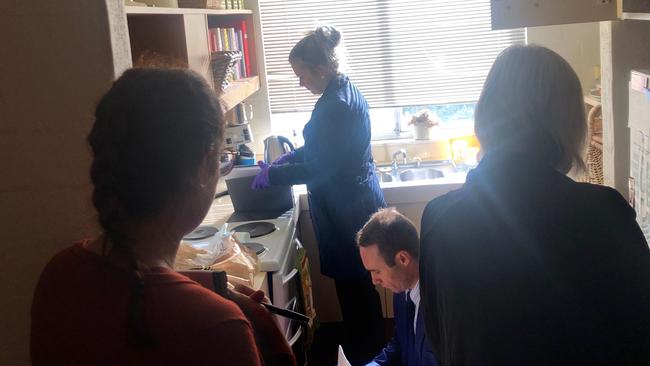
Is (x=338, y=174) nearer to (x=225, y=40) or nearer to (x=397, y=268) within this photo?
(x=397, y=268)

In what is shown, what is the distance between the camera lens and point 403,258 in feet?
6.45

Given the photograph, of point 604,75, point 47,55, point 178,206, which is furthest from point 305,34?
point 178,206

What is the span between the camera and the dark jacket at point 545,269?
3.53 feet

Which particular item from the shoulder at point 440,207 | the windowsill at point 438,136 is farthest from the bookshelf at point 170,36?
the windowsill at point 438,136

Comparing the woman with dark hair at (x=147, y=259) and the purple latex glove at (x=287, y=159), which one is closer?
the woman with dark hair at (x=147, y=259)

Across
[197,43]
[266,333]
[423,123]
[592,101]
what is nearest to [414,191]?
[423,123]

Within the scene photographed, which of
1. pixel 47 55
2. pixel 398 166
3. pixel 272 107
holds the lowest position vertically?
pixel 398 166

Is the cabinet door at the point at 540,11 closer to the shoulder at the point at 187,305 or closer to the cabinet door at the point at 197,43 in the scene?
the cabinet door at the point at 197,43

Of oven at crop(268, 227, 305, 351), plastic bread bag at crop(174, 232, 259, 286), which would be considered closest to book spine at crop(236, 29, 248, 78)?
oven at crop(268, 227, 305, 351)

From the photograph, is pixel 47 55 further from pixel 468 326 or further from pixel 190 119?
pixel 468 326

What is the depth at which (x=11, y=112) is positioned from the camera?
1165mm

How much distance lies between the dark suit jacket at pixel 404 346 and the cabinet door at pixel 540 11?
0.88 metres

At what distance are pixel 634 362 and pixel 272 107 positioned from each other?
3.09 metres

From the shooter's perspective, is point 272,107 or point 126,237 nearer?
point 126,237
